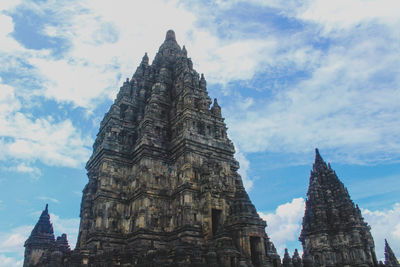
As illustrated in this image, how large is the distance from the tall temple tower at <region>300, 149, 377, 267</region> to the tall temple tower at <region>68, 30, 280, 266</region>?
1392cm

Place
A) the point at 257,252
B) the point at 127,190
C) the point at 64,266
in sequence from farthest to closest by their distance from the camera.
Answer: the point at 127,190 → the point at 257,252 → the point at 64,266

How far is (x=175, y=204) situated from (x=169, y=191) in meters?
1.59

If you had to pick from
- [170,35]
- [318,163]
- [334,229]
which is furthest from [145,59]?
[334,229]

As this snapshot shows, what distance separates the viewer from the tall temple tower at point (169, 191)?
78.1 ft

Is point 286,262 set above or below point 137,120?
below

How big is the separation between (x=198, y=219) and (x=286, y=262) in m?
7.82

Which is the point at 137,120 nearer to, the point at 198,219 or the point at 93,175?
the point at 93,175

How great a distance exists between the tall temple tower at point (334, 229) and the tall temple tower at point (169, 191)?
13917 mm

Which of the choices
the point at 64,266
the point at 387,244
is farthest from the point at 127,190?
the point at 387,244

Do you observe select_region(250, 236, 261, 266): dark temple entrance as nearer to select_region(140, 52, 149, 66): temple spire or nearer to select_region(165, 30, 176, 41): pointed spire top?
select_region(140, 52, 149, 66): temple spire

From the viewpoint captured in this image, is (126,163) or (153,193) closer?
(153,193)

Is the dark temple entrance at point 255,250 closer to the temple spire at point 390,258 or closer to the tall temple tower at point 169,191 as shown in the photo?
the tall temple tower at point 169,191

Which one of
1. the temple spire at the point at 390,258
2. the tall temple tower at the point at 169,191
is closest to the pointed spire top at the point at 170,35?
the tall temple tower at the point at 169,191

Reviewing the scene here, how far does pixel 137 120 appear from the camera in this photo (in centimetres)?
3650
